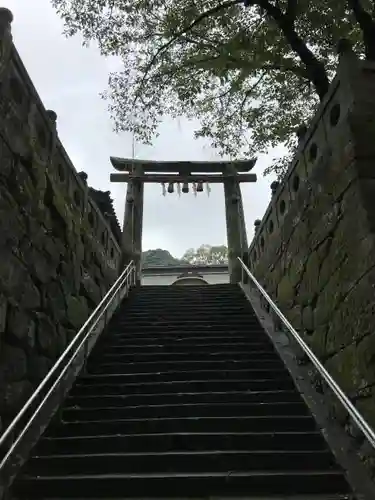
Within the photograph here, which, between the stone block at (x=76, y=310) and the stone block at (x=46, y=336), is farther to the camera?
the stone block at (x=76, y=310)

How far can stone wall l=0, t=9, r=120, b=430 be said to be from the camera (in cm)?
397

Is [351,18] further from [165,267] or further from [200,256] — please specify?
[200,256]

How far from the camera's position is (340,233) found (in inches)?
177

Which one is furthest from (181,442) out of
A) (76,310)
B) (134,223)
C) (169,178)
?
(169,178)

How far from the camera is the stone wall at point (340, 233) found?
12.8 feet

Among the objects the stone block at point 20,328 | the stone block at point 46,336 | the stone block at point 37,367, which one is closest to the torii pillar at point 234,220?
the stone block at point 46,336

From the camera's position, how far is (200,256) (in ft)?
89.5

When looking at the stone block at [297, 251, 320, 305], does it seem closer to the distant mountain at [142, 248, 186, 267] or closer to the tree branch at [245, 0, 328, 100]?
the tree branch at [245, 0, 328, 100]

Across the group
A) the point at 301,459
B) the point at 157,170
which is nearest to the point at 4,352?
the point at 301,459

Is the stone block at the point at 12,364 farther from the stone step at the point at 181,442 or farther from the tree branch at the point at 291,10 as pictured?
the tree branch at the point at 291,10

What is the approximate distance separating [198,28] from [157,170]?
16.5 ft

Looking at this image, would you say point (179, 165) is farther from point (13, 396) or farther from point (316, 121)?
point (13, 396)

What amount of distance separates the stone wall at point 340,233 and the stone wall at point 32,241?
2.63m

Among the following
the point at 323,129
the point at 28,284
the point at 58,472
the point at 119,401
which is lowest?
the point at 58,472
